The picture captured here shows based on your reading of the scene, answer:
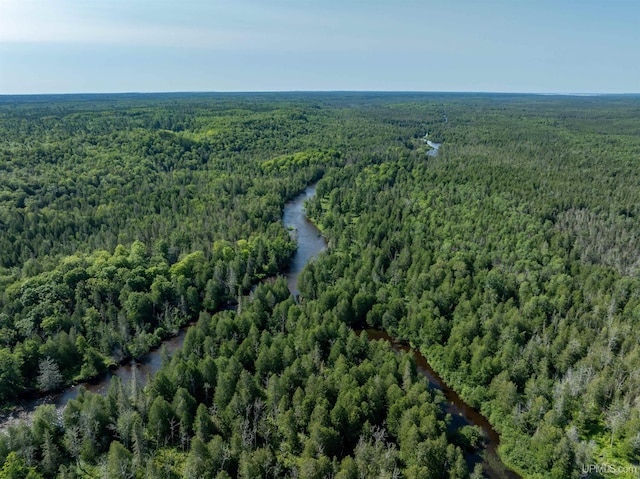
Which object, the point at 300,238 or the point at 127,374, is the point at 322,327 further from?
the point at 300,238

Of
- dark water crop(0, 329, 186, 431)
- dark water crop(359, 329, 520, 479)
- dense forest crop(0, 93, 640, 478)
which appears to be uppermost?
dense forest crop(0, 93, 640, 478)

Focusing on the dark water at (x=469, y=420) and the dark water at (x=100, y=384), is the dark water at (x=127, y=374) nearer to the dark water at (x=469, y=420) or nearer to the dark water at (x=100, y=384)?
the dark water at (x=100, y=384)

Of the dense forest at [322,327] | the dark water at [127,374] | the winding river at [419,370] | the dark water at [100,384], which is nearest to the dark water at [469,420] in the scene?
the winding river at [419,370]

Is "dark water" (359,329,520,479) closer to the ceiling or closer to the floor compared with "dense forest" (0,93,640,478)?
closer to the floor

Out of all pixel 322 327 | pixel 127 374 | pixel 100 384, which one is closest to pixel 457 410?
pixel 322 327

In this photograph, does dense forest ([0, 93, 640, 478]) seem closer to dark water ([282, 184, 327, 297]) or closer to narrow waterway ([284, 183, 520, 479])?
narrow waterway ([284, 183, 520, 479])

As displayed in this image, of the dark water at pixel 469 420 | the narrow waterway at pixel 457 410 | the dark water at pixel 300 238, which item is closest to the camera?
the dark water at pixel 469 420

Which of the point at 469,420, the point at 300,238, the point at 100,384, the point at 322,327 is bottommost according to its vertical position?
the point at 469,420

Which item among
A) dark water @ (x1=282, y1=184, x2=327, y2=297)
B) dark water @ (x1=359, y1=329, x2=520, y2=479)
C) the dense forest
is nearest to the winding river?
dark water @ (x1=359, y1=329, x2=520, y2=479)

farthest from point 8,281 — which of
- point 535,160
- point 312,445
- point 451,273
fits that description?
point 535,160
